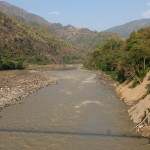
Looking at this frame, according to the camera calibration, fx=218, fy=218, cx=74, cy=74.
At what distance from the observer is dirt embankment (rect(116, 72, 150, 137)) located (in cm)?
2034

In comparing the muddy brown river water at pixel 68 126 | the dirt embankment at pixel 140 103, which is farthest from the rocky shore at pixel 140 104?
the muddy brown river water at pixel 68 126

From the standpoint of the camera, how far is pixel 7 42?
164750mm

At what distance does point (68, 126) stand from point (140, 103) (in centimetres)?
884

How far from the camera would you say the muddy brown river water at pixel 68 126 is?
1848 centimetres

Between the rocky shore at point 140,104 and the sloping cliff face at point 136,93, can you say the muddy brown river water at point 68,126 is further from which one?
the sloping cliff face at point 136,93

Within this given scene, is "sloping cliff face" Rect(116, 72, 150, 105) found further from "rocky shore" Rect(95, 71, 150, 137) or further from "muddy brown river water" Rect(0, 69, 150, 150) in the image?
"muddy brown river water" Rect(0, 69, 150, 150)

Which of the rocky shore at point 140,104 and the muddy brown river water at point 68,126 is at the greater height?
the rocky shore at point 140,104

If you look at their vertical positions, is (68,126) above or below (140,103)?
below

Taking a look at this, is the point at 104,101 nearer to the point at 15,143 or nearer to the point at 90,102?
the point at 90,102

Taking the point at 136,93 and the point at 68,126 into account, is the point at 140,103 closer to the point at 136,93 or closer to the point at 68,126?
the point at 136,93

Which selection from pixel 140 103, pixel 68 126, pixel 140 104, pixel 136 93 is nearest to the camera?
pixel 68 126

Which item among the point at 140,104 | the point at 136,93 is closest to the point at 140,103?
the point at 140,104

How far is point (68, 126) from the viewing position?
23.1 meters

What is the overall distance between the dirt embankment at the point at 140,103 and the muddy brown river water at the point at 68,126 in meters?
0.87
